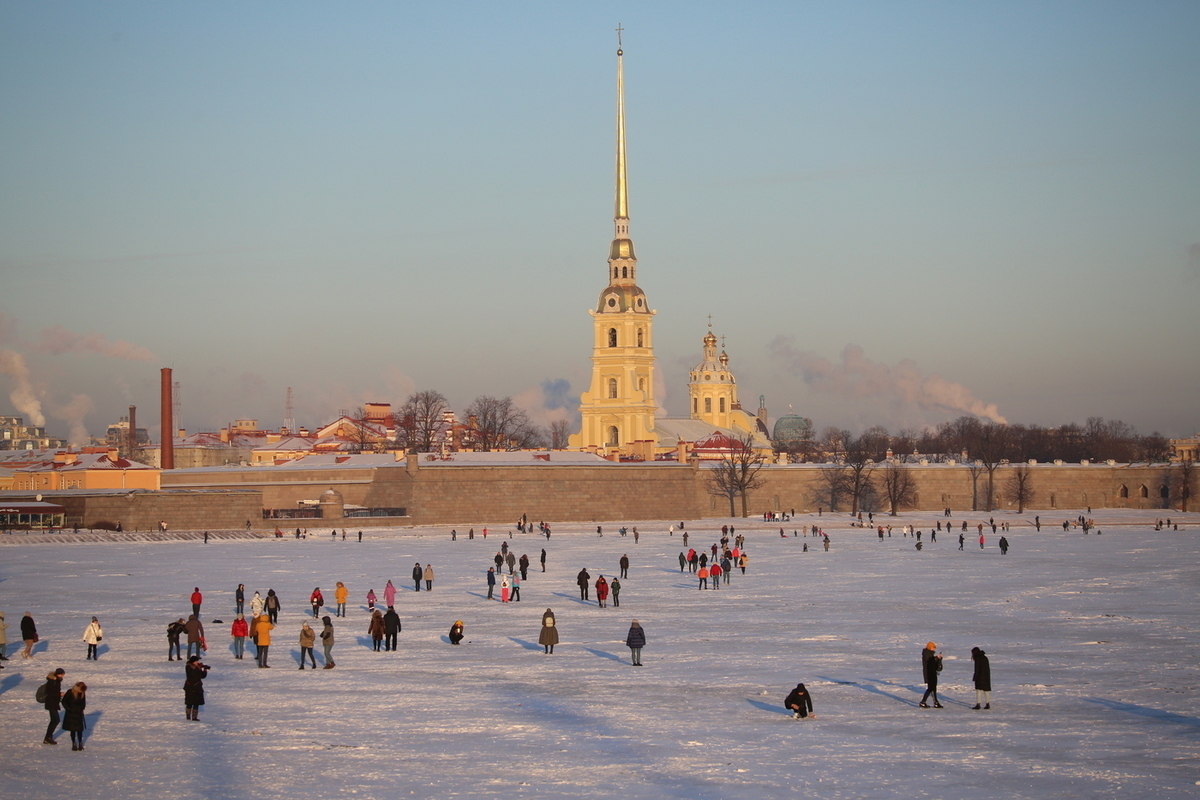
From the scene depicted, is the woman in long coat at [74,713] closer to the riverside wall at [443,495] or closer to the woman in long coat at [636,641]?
the woman in long coat at [636,641]

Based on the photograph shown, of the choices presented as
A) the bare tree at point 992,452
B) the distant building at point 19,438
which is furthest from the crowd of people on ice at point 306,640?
the distant building at point 19,438

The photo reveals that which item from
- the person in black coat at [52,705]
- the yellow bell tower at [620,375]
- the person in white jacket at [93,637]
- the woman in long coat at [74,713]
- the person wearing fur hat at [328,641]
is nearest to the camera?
the woman in long coat at [74,713]

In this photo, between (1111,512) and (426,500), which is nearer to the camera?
(426,500)

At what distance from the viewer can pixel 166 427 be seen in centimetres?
7600

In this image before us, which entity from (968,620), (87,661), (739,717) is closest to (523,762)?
(739,717)

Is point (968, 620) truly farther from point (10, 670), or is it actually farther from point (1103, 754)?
point (10, 670)

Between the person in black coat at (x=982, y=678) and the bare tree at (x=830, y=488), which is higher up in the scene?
the bare tree at (x=830, y=488)

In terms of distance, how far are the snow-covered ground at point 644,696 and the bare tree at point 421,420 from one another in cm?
5579

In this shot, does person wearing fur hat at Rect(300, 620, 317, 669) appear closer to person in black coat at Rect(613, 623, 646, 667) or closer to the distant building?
person in black coat at Rect(613, 623, 646, 667)

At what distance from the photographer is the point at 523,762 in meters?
12.7

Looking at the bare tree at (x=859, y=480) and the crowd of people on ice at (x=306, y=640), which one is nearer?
the crowd of people on ice at (x=306, y=640)

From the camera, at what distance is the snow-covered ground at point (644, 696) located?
475 inches

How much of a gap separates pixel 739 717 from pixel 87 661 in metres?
9.60

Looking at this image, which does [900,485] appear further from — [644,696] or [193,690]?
[193,690]
